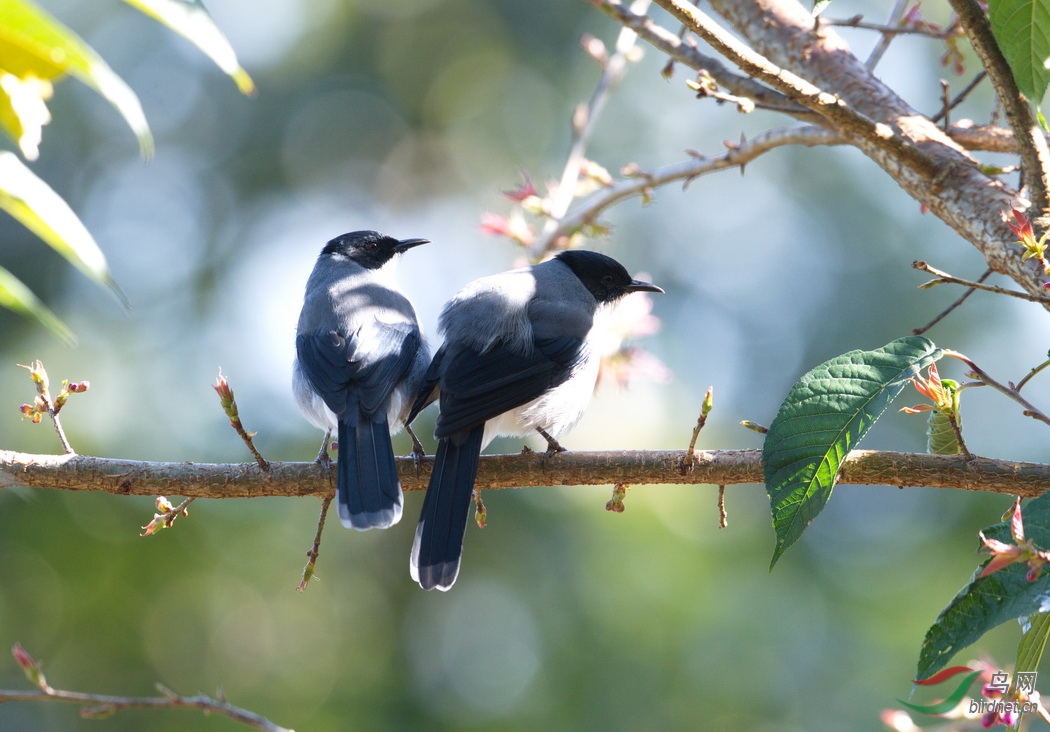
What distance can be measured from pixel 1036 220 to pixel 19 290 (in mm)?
2102

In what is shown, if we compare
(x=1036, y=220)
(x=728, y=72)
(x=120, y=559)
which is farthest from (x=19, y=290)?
(x=120, y=559)

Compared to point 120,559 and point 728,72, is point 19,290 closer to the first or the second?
point 728,72

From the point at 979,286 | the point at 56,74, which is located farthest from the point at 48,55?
the point at 979,286

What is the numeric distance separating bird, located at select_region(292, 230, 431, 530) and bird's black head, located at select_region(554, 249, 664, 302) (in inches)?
34.1

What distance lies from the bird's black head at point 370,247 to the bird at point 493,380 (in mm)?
975

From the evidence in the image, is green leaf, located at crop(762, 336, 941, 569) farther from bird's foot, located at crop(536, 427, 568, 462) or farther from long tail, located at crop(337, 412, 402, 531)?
long tail, located at crop(337, 412, 402, 531)

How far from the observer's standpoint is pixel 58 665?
34.0 feet

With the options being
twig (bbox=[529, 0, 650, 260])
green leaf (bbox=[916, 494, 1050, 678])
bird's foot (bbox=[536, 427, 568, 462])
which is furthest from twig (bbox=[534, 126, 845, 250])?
green leaf (bbox=[916, 494, 1050, 678])

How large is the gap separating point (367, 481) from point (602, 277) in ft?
7.28

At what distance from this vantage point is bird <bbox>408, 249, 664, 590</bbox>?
3273mm

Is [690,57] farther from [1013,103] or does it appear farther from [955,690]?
[955,690]

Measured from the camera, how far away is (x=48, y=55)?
1097mm

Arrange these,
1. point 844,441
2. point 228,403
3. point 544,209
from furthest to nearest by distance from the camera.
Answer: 1. point 544,209
2. point 228,403
3. point 844,441

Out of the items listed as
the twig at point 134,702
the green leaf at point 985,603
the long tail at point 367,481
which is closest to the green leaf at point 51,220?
the twig at point 134,702
